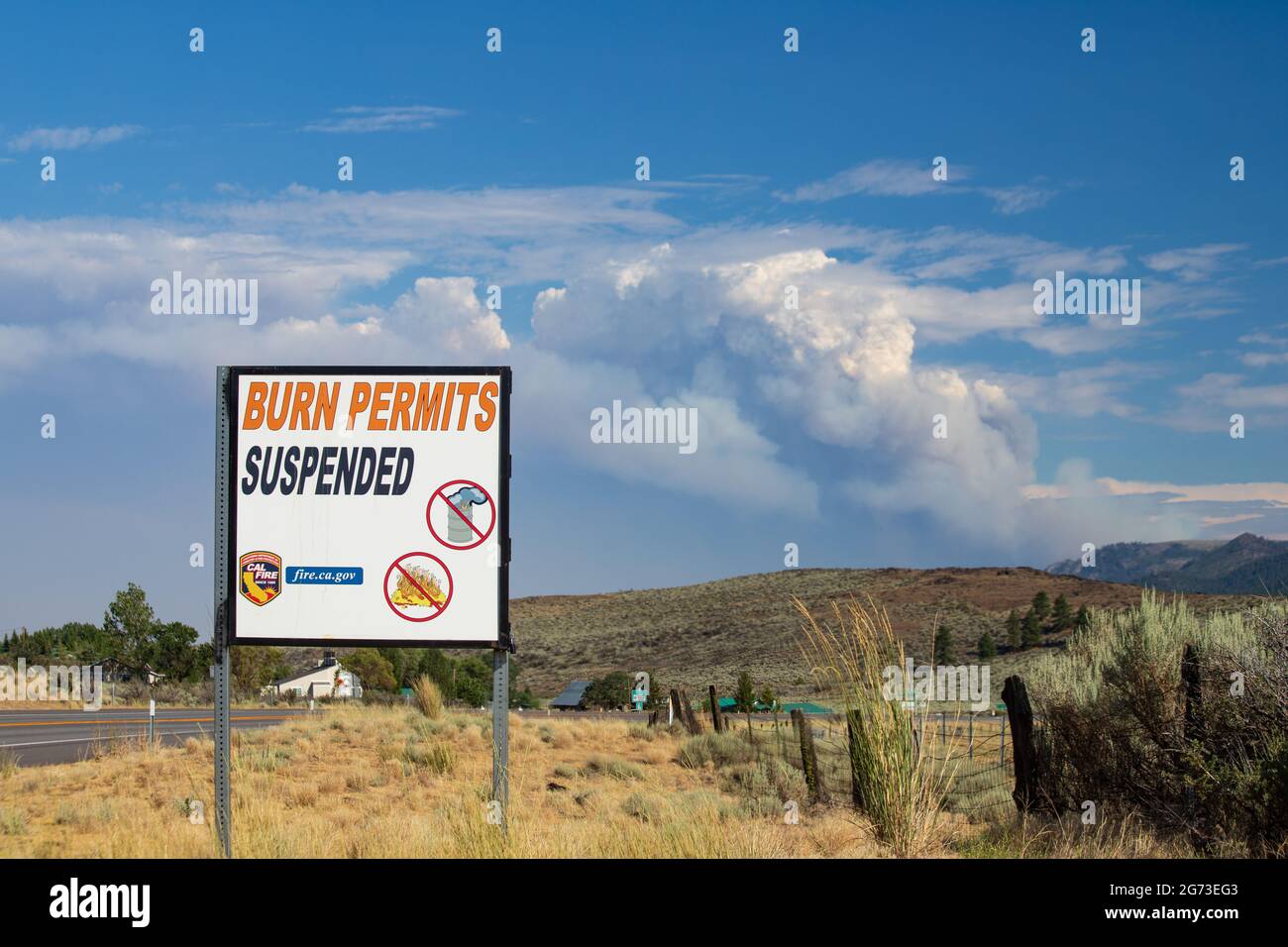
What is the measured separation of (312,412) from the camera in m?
9.77

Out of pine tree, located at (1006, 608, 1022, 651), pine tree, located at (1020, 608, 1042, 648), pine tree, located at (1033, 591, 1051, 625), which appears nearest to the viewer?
pine tree, located at (1020, 608, 1042, 648)

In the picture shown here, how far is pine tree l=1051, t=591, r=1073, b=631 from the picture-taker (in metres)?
64.4

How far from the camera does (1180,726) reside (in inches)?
442

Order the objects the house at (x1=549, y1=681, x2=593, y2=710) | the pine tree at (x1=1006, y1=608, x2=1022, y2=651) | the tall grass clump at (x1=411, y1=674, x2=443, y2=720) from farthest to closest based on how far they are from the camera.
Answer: the pine tree at (x1=1006, y1=608, x2=1022, y2=651), the house at (x1=549, y1=681, x2=593, y2=710), the tall grass clump at (x1=411, y1=674, x2=443, y2=720)

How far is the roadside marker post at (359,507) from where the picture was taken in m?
9.67

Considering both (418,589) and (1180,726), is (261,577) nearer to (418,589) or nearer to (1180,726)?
(418,589)

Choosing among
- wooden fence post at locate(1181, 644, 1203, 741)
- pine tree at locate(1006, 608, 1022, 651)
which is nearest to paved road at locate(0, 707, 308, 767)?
wooden fence post at locate(1181, 644, 1203, 741)

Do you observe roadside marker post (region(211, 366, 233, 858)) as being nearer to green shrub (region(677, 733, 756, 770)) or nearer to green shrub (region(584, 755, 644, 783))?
green shrub (region(584, 755, 644, 783))

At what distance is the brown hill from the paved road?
3596 centimetres

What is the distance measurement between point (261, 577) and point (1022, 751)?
27.2 feet

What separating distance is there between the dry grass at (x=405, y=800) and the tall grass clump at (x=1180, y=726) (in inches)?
120

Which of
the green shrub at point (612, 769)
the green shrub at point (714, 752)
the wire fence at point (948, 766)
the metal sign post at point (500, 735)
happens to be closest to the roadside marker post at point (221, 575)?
the metal sign post at point (500, 735)
